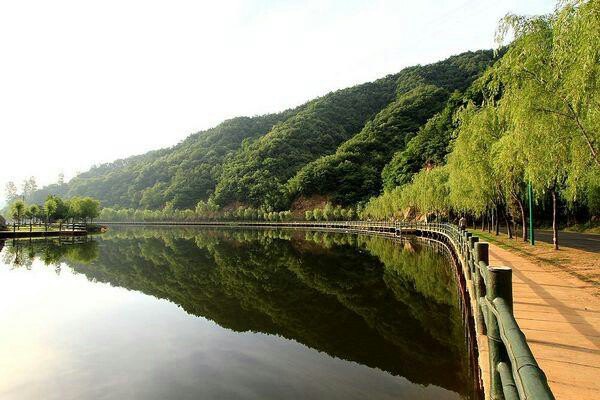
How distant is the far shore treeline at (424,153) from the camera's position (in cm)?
1090

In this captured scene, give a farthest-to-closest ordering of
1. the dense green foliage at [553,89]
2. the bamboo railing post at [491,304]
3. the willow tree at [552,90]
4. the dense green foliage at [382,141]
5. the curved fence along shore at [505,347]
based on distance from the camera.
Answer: the dense green foliage at [382,141] → the willow tree at [552,90] → the dense green foliage at [553,89] → the bamboo railing post at [491,304] → the curved fence along shore at [505,347]

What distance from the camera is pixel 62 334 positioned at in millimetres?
10562

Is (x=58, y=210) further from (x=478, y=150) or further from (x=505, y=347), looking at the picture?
(x=505, y=347)

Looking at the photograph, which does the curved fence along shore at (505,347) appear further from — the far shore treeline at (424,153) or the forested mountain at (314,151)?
the forested mountain at (314,151)

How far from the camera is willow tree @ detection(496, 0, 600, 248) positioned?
8.44m

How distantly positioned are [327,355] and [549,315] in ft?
14.6

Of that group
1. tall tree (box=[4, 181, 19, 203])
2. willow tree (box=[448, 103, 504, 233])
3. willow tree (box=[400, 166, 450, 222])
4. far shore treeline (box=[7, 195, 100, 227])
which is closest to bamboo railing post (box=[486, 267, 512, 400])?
willow tree (box=[448, 103, 504, 233])

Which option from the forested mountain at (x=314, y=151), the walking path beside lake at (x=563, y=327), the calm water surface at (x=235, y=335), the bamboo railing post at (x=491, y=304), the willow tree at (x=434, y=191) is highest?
the forested mountain at (x=314, y=151)

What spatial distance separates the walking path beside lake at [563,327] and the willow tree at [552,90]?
3.45 metres

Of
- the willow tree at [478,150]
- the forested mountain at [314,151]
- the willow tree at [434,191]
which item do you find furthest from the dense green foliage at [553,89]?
the forested mountain at [314,151]

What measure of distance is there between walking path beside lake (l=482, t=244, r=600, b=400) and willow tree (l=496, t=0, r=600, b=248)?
11.3ft

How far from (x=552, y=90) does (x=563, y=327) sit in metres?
7.37

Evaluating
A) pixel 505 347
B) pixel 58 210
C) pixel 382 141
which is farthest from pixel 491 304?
pixel 382 141

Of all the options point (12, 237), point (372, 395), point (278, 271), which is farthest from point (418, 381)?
point (12, 237)
